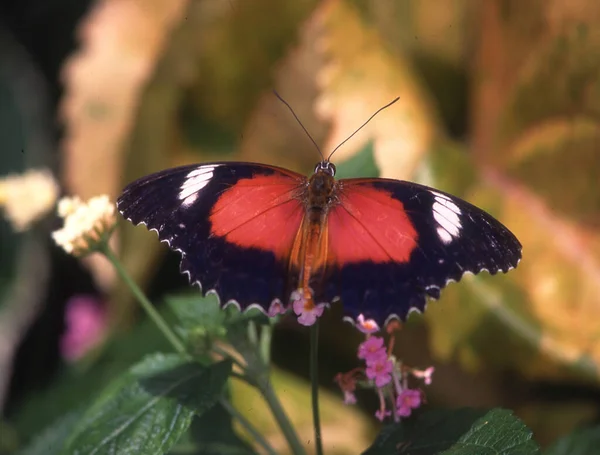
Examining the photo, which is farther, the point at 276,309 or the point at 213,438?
the point at 213,438

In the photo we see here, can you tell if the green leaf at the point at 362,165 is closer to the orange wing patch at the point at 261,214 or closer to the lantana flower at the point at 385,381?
the orange wing patch at the point at 261,214

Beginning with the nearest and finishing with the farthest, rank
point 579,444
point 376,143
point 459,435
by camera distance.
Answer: point 459,435 < point 579,444 < point 376,143

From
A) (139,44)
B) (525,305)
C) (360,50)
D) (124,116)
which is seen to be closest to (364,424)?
(525,305)

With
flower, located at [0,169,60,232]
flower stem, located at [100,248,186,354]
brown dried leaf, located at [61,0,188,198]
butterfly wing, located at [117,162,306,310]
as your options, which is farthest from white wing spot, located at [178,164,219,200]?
brown dried leaf, located at [61,0,188,198]

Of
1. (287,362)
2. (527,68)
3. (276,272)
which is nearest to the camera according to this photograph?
(276,272)

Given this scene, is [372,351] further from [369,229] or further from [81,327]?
[81,327]

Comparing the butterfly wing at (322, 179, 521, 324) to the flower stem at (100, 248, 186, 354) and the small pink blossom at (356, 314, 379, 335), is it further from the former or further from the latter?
the flower stem at (100, 248, 186, 354)

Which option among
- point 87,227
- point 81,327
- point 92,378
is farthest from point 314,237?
point 81,327

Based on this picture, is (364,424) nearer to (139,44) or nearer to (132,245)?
(132,245)
